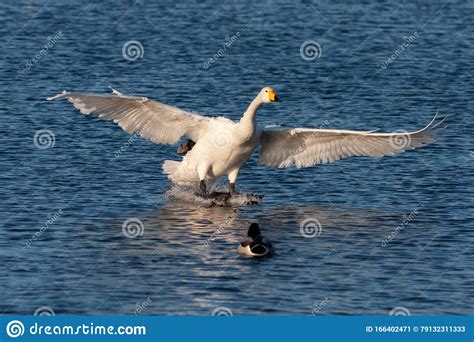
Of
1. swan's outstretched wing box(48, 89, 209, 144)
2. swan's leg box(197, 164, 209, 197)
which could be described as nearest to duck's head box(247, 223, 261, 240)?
swan's leg box(197, 164, 209, 197)

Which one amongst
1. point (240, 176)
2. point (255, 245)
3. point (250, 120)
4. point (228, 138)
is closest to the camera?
point (255, 245)

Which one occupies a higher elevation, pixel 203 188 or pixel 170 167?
pixel 170 167

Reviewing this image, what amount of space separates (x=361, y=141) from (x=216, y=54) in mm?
14894

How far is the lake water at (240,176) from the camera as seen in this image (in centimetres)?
2119

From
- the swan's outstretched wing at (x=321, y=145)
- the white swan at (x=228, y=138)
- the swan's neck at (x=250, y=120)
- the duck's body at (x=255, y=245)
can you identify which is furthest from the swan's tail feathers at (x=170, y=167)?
the duck's body at (x=255, y=245)

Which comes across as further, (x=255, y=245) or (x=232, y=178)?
(x=232, y=178)

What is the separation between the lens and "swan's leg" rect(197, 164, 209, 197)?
87.4 feet

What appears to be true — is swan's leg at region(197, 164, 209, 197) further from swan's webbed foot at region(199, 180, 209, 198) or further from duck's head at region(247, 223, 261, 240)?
duck's head at region(247, 223, 261, 240)

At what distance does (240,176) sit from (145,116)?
3.44m

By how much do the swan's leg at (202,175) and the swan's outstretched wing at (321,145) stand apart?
131 centimetres

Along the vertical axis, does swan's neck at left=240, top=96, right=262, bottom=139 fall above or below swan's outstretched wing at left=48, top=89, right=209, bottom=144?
below

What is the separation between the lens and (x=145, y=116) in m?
26.6

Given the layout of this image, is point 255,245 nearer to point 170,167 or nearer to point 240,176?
point 170,167

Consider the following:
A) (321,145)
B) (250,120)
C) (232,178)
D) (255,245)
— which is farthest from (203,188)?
(255,245)
